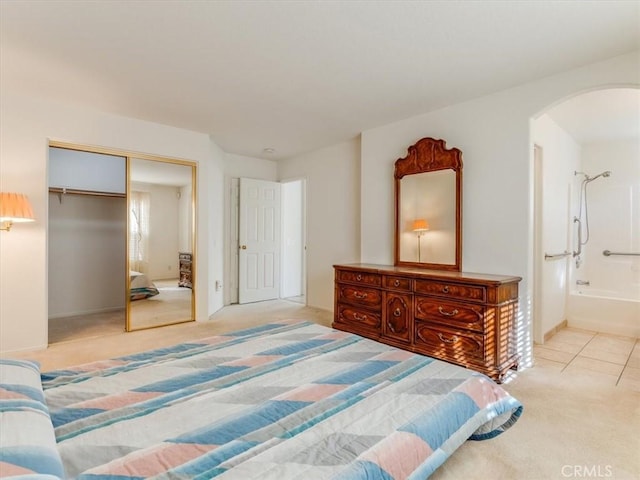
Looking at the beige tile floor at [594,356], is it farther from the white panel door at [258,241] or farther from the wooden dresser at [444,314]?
the white panel door at [258,241]

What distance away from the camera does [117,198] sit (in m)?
4.51

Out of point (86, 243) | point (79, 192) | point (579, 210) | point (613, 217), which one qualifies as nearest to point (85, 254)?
point (86, 243)

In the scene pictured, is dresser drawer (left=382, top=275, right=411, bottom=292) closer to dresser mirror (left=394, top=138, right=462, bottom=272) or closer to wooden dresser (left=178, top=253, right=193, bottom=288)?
dresser mirror (left=394, top=138, right=462, bottom=272)

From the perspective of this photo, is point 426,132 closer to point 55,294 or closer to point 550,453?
point 550,453

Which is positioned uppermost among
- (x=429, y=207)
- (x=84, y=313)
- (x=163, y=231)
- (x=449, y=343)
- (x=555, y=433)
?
(x=429, y=207)

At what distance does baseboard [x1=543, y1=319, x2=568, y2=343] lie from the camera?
372 cm

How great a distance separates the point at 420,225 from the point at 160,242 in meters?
3.22

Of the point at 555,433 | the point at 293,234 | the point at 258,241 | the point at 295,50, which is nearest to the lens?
the point at 555,433

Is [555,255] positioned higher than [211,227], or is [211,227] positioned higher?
[211,227]

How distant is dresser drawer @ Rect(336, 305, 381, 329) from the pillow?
2816 mm

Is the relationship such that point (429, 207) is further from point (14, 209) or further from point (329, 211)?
point (14, 209)

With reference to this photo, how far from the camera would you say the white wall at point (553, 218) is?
3.63 metres

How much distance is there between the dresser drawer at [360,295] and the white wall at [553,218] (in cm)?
175

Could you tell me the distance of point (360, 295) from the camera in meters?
3.74
